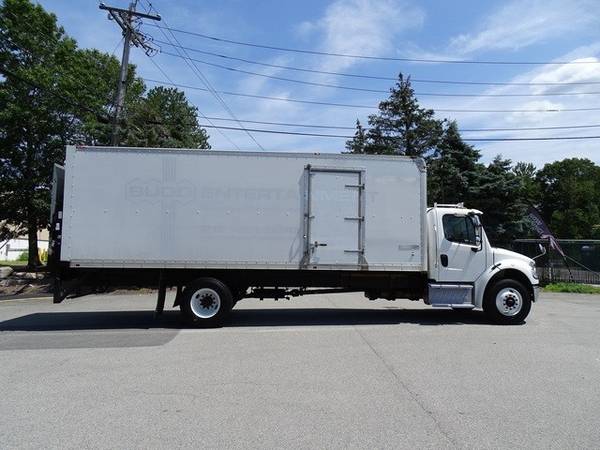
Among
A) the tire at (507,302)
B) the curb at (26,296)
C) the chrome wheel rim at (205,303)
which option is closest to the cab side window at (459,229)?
the tire at (507,302)

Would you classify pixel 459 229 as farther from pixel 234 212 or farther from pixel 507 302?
pixel 234 212

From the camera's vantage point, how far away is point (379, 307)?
47.0ft

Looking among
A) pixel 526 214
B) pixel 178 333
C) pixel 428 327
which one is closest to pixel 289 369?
pixel 178 333

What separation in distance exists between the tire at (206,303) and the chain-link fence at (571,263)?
17.0 meters

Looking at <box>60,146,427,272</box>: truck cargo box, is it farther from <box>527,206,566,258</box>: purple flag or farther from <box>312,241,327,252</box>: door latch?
<box>527,206,566,258</box>: purple flag

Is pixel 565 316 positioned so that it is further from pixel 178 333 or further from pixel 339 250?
pixel 178 333

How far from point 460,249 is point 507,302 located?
4.90 feet

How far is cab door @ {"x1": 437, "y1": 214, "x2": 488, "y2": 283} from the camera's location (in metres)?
Answer: 11.1

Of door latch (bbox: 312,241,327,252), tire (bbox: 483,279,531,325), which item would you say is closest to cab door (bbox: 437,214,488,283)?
tire (bbox: 483,279,531,325)

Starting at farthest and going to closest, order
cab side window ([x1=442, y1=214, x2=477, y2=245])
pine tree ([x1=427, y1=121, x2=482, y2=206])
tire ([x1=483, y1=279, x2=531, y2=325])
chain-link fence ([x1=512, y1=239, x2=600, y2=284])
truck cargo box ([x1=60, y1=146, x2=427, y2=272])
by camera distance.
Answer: pine tree ([x1=427, y1=121, x2=482, y2=206]) → chain-link fence ([x1=512, y1=239, x2=600, y2=284]) → cab side window ([x1=442, y1=214, x2=477, y2=245]) → tire ([x1=483, y1=279, x2=531, y2=325]) → truck cargo box ([x1=60, y1=146, x2=427, y2=272])

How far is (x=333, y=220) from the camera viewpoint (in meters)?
10.7

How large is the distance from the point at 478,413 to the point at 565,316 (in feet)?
29.2

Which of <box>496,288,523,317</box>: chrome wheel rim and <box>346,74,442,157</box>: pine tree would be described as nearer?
<box>496,288,523,317</box>: chrome wheel rim

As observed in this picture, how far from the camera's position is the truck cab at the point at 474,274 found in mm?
10984
